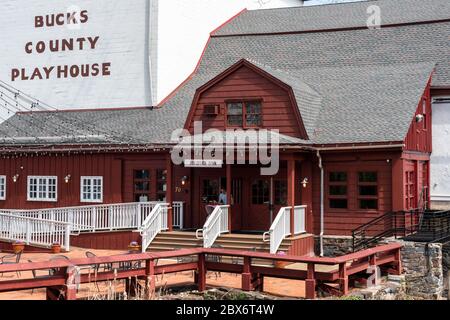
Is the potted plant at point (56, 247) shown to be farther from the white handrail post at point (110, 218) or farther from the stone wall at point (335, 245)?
the stone wall at point (335, 245)

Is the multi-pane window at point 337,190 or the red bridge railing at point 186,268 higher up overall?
the multi-pane window at point 337,190

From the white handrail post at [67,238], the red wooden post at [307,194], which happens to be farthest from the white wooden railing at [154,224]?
the red wooden post at [307,194]

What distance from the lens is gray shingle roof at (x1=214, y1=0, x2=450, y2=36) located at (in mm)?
27047

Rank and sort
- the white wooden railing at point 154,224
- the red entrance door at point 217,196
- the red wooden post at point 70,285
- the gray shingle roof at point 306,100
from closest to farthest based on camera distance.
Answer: the red wooden post at point 70,285, the white wooden railing at point 154,224, the gray shingle roof at point 306,100, the red entrance door at point 217,196

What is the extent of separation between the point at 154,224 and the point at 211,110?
4321 mm

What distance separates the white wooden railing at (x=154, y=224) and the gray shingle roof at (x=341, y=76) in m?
2.75

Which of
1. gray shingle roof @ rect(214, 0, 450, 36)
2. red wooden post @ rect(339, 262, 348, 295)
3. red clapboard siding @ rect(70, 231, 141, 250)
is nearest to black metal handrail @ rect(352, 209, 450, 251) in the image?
red wooden post @ rect(339, 262, 348, 295)

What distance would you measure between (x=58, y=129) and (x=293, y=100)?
421 inches

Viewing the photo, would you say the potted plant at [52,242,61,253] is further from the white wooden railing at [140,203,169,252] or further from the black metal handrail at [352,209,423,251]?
the black metal handrail at [352,209,423,251]

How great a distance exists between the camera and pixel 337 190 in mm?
20578

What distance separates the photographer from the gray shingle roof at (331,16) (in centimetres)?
2705

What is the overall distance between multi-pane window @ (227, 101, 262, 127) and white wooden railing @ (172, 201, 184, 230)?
359cm

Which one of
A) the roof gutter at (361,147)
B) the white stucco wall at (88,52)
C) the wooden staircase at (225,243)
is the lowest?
the wooden staircase at (225,243)

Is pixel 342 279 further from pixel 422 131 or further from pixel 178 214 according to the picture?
pixel 422 131
